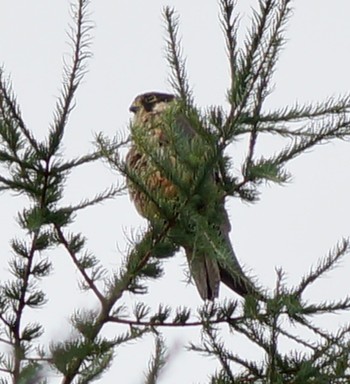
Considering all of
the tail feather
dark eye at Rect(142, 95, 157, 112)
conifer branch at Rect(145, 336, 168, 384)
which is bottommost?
conifer branch at Rect(145, 336, 168, 384)

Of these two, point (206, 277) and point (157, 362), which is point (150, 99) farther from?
point (157, 362)

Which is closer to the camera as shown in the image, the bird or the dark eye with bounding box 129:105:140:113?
the bird

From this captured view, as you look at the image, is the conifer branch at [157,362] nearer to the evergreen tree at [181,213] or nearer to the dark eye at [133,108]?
the evergreen tree at [181,213]

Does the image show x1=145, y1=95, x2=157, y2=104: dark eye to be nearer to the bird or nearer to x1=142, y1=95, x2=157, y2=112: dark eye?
x1=142, y1=95, x2=157, y2=112: dark eye

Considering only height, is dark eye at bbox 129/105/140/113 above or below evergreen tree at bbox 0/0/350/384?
above

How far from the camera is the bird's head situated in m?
4.46

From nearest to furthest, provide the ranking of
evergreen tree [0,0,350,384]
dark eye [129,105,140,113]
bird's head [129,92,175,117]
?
evergreen tree [0,0,350,384]
bird's head [129,92,175,117]
dark eye [129,105,140,113]

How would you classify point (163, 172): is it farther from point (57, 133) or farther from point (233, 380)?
point (233, 380)

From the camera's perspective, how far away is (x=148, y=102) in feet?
14.9

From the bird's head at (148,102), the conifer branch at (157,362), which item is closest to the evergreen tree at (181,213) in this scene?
the conifer branch at (157,362)

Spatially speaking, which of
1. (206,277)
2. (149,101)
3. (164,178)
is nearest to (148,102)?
(149,101)

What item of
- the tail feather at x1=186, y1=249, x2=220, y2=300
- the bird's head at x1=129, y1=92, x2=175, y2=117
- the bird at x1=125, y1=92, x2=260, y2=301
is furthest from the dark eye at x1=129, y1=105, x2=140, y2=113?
the bird at x1=125, y1=92, x2=260, y2=301

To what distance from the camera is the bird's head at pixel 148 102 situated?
4461mm

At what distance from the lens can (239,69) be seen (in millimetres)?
2436
